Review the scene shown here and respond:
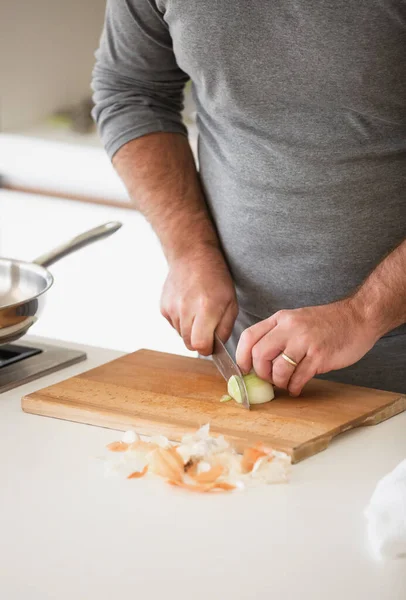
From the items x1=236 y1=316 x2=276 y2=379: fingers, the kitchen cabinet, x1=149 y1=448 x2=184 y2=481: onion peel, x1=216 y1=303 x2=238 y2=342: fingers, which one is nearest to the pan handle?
x1=216 y1=303 x2=238 y2=342: fingers

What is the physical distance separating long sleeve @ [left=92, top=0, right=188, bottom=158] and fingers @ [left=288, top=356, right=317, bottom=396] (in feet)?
2.30

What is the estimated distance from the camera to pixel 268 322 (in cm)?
126

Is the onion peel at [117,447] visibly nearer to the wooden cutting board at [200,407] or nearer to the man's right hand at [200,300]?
the wooden cutting board at [200,407]

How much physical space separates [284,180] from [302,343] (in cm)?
37

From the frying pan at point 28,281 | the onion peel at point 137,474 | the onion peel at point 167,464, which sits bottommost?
the onion peel at point 137,474

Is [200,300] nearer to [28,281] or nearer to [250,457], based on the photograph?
[28,281]

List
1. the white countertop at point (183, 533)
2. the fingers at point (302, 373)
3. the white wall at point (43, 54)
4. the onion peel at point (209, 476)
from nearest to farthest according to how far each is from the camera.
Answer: the white countertop at point (183, 533) < the onion peel at point (209, 476) < the fingers at point (302, 373) < the white wall at point (43, 54)

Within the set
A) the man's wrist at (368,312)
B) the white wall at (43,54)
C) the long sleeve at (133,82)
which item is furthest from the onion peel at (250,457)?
the white wall at (43,54)

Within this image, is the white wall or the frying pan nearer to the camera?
the frying pan

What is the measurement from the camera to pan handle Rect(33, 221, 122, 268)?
4.62 ft

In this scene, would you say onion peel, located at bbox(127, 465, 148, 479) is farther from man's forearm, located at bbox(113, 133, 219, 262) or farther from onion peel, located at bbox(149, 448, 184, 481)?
man's forearm, located at bbox(113, 133, 219, 262)

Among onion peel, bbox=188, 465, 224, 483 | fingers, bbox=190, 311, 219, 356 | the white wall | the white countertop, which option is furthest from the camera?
the white wall

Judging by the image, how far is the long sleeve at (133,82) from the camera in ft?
5.48

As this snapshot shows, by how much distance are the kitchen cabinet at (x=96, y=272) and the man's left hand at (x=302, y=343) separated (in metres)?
1.56
